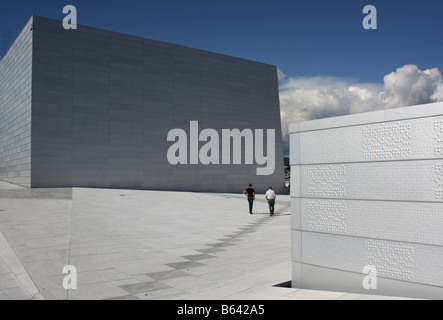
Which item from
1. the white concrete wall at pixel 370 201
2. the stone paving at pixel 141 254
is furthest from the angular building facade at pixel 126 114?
the white concrete wall at pixel 370 201

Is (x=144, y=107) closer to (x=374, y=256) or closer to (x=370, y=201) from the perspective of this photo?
(x=370, y=201)

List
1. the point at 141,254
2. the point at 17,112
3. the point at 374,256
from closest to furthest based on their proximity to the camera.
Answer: the point at 374,256
the point at 141,254
the point at 17,112

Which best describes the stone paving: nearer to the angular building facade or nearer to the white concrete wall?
the white concrete wall

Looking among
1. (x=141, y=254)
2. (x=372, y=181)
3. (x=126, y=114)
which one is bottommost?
(x=141, y=254)

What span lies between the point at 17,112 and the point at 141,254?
2841cm

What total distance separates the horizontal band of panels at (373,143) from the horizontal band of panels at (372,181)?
128 millimetres

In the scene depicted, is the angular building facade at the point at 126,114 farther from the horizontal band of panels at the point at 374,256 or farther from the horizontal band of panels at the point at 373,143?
the horizontal band of panels at the point at 374,256

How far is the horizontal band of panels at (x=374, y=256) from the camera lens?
5.47 meters

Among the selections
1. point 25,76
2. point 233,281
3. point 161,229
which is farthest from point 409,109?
point 25,76

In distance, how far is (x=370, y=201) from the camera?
616cm

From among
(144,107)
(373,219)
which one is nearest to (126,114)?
(144,107)

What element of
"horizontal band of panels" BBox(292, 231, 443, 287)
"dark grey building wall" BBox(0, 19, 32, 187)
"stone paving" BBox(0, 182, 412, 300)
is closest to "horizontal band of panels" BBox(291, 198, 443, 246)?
"horizontal band of panels" BBox(292, 231, 443, 287)

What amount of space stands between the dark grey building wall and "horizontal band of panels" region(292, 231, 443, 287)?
28.0 metres
